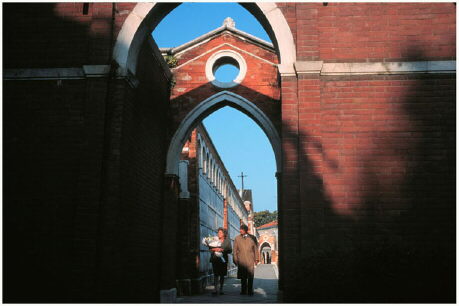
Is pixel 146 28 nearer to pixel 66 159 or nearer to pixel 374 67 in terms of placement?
pixel 66 159

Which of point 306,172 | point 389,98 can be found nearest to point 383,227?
point 306,172

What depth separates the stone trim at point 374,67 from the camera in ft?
22.5

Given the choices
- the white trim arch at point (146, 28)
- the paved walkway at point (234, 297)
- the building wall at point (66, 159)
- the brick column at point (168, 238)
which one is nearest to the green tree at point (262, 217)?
the paved walkway at point (234, 297)

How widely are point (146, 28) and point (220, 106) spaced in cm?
493

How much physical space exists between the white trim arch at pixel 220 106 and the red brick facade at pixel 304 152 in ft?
13.9

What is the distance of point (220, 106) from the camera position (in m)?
12.3

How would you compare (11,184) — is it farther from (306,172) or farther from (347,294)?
(347,294)

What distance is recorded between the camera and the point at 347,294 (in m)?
6.02

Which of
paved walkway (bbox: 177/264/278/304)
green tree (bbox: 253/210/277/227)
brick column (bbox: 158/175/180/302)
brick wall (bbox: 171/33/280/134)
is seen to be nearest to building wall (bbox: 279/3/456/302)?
paved walkway (bbox: 177/264/278/304)

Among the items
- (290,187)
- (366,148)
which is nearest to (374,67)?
(366,148)

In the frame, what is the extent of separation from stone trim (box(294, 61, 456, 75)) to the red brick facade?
22 mm

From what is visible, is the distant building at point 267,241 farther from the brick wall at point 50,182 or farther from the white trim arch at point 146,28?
the brick wall at point 50,182

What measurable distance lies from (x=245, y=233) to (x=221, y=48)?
515cm

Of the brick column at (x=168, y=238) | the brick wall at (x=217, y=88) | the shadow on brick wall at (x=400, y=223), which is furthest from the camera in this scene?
the brick wall at (x=217, y=88)
